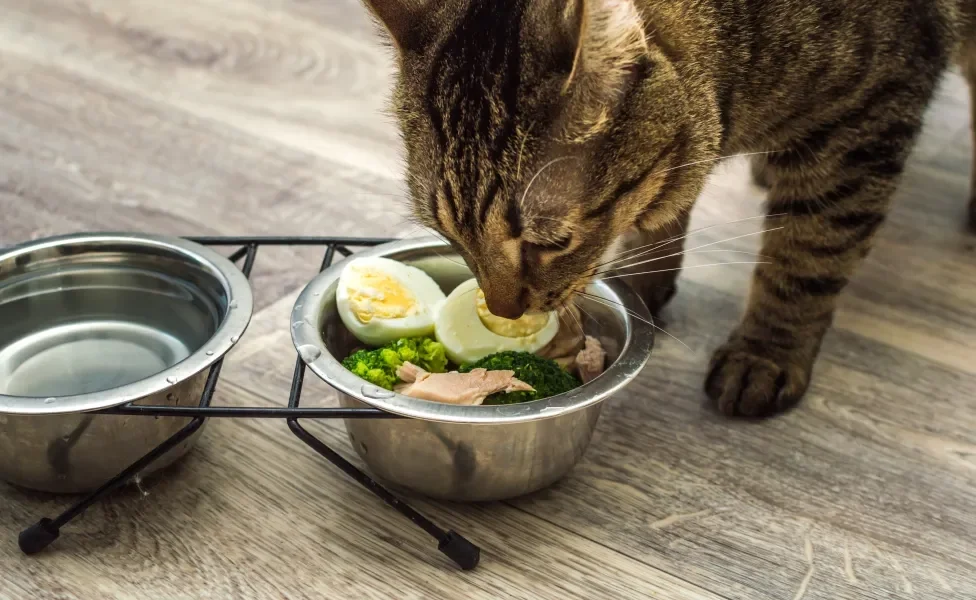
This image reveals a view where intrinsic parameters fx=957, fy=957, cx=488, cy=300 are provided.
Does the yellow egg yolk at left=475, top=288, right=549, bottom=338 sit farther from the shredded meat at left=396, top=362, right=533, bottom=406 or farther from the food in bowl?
the shredded meat at left=396, top=362, right=533, bottom=406

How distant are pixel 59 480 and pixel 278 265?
1.95 ft

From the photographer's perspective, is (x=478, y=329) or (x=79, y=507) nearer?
(x=79, y=507)

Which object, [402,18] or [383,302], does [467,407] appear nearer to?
[383,302]

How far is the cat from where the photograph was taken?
96 cm

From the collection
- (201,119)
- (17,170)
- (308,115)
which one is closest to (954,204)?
(308,115)

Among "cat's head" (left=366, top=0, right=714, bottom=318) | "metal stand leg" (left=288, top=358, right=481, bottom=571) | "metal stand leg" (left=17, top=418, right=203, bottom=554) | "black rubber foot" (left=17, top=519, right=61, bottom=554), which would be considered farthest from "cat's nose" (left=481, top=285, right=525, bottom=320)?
"black rubber foot" (left=17, top=519, right=61, bottom=554)

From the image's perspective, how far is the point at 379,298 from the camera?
4.03 feet

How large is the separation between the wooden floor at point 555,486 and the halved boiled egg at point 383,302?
18 centimetres

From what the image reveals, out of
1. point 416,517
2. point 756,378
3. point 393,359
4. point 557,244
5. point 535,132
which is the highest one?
point 535,132

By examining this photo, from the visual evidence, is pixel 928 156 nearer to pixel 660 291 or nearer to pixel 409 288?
pixel 660 291

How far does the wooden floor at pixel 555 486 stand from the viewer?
1.11 m

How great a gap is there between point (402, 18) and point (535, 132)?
224 millimetres

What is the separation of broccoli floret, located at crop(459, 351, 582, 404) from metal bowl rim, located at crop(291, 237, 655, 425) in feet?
0.22

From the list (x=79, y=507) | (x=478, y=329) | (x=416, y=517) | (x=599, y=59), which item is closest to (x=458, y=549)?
(x=416, y=517)
